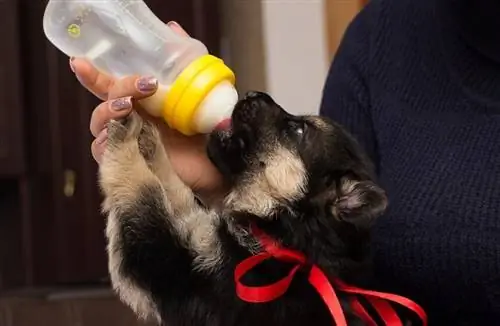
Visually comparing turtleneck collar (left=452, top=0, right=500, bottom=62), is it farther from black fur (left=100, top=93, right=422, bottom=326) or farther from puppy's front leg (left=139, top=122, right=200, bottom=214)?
puppy's front leg (left=139, top=122, right=200, bottom=214)

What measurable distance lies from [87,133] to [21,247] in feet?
1.65

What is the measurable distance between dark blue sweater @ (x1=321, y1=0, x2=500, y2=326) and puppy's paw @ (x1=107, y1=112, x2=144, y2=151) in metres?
0.37

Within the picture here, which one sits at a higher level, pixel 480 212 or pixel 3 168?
pixel 480 212

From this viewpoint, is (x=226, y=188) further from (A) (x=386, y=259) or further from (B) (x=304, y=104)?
(B) (x=304, y=104)

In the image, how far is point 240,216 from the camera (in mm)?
1041

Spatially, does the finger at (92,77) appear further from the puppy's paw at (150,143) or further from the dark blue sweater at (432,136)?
the dark blue sweater at (432,136)

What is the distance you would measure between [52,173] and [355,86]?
74.4 inches

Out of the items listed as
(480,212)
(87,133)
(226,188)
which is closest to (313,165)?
(226,188)

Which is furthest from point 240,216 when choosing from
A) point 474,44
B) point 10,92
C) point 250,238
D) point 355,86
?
point 10,92

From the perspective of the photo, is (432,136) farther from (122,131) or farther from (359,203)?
(122,131)

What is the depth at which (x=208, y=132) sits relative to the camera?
Answer: 1.05 m

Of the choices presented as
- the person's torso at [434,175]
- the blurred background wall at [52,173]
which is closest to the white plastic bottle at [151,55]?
the person's torso at [434,175]

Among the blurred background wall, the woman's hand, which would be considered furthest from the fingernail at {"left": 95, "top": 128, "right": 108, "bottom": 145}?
the blurred background wall

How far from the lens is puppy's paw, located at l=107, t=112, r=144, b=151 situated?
1.03 metres
